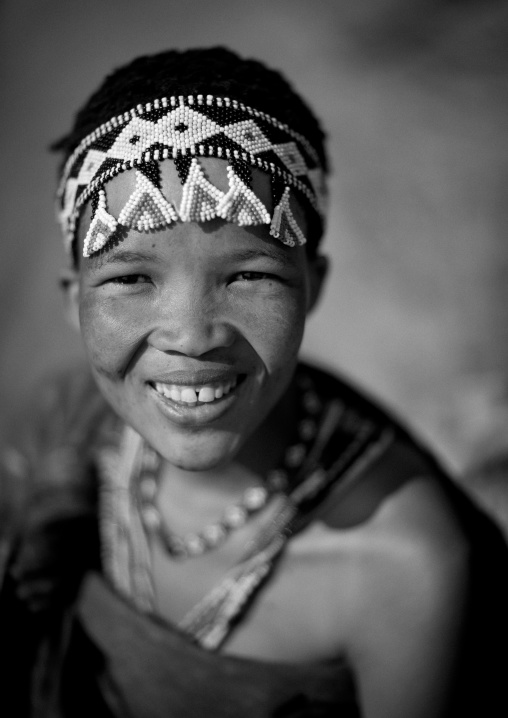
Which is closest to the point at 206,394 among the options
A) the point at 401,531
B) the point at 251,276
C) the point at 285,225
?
the point at 251,276

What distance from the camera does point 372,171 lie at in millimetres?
3797

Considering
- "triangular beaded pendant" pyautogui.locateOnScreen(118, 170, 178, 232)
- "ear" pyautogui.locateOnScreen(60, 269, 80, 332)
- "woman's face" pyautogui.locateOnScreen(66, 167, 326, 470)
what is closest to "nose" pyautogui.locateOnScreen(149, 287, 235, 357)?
"woman's face" pyautogui.locateOnScreen(66, 167, 326, 470)

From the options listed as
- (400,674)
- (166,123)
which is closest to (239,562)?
(400,674)

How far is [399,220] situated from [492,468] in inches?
60.3

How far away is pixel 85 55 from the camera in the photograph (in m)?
4.36

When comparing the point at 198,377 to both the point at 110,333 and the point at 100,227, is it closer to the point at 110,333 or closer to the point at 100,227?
the point at 110,333

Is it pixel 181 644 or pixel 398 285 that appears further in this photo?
pixel 398 285

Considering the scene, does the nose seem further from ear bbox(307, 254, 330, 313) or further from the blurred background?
the blurred background

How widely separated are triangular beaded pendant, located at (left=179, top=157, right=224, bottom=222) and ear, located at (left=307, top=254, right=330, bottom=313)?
36 cm

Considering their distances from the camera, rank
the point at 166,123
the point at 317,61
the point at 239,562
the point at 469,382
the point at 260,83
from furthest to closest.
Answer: the point at 317,61
the point at 469,382
the point at 239,562
the point at 260,83
the point at 166,123

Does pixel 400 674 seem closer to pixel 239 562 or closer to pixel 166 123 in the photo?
pixel 239 562

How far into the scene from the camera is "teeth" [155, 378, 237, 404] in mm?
1346

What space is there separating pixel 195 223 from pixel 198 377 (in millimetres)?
289

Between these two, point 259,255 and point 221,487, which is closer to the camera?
point 259,255
